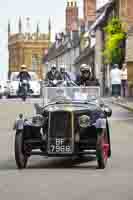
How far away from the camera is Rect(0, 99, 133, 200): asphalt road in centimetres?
1073

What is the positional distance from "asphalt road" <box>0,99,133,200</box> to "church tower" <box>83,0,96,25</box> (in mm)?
97369

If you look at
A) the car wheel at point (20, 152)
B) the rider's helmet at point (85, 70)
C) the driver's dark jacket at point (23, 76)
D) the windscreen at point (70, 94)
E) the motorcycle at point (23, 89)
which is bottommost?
the motorcycle at point (23, 89)

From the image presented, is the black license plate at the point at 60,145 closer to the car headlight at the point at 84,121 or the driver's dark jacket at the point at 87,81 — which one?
the car headlight at the point at 84,121

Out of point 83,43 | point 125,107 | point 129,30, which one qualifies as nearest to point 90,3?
point 83,43

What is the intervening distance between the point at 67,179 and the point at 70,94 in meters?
3.16

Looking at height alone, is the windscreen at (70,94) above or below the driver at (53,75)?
below

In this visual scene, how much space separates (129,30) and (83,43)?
156ft

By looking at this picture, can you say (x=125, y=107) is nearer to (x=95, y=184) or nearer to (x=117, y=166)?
(x=117, y=166)

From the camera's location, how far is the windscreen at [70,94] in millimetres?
15069

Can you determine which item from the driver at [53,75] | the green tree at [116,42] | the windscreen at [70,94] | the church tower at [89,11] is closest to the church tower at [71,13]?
the church tower at [89,11]

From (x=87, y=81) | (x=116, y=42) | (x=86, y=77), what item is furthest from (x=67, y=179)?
(x=116, y=42)

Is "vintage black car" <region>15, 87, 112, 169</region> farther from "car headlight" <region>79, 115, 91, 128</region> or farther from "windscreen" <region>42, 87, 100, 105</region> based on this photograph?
"windscreen" <region>42, 87, 100, 105</region>

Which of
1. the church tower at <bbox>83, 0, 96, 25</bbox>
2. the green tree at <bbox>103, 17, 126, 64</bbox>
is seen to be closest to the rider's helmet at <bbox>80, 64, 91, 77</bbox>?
the green tree at <bbox>103, 17, 126, 64</bbox>

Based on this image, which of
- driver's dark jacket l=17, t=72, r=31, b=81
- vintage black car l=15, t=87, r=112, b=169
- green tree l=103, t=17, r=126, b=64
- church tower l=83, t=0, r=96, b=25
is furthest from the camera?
church tower l=83, t=0, r=96, b=25
